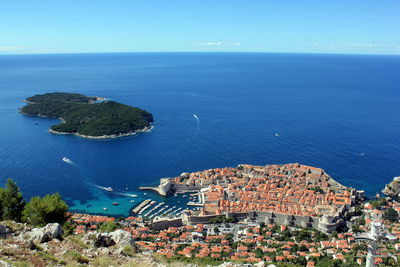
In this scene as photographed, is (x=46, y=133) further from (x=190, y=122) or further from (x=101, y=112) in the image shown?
(x=190, y=122)

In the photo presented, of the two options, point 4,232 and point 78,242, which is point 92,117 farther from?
point 78,242

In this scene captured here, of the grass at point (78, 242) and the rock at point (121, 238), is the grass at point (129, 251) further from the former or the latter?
the grass at point (78, 242)

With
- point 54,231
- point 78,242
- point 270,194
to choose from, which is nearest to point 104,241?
point 78,242

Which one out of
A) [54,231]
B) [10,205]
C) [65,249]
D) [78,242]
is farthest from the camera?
[10,205]

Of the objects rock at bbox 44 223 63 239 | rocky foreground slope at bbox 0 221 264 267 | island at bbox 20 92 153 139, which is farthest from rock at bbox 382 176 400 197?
island at bbox 20 92 153 139

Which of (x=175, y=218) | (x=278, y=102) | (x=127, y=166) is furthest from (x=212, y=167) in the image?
(x=278, y=102)

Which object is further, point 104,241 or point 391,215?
point 391,215
